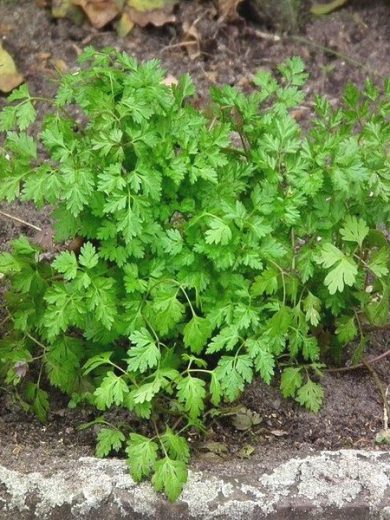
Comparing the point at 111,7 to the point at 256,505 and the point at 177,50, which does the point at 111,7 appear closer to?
the point at 177,50

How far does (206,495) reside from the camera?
9.85 feet

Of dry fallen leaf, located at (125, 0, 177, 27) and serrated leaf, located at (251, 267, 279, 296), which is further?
dry fallen leaf, located at (125, 0, 177, 27)

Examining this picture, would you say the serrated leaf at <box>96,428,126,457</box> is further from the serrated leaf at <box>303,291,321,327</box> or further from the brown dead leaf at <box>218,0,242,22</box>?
the brown dead leaf at <box>218,0,242,22</box>

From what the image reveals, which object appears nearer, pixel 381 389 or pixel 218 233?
pixel 218 233

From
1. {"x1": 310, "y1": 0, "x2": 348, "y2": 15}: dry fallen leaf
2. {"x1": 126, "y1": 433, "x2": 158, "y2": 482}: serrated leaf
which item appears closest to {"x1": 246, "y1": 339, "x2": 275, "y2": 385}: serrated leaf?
{"x1": 126, "y1": 433, "x2": 158, "y2": 482}: serrated leaf

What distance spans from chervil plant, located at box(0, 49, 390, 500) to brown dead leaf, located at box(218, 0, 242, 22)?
191 centimetres

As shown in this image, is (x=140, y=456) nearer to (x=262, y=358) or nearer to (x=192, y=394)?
(x=192, y=394)

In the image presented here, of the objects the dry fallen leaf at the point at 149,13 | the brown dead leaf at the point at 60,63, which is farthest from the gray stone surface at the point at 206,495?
the dry fallen leaf at the point at 149,13

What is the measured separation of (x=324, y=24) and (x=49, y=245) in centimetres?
241

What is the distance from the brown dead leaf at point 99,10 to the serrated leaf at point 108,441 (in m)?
2.52

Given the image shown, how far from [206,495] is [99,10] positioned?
9.34 ft

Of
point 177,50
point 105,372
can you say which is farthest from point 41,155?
point 105,372

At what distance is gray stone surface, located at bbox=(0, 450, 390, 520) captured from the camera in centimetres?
296

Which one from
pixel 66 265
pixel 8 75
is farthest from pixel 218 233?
pixel 8 75
